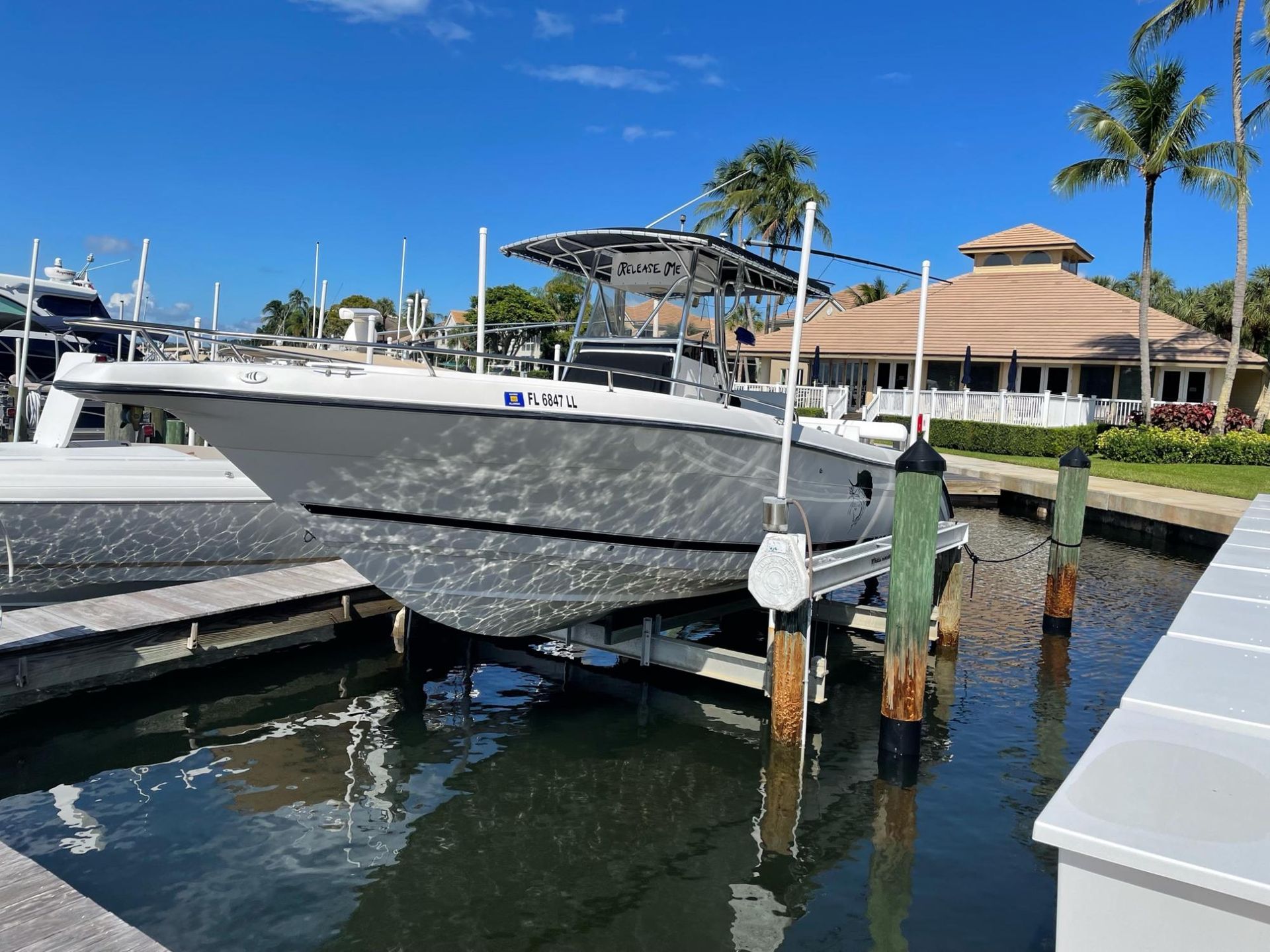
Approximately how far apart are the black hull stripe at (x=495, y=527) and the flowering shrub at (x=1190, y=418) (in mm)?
20438

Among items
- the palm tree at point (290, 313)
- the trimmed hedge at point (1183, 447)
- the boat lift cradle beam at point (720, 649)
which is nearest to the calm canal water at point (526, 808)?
the boat lift cradle beam at point (720, 649)

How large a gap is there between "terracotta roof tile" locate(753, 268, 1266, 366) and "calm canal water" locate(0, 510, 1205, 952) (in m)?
19.9

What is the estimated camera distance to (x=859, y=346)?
99.0 ft

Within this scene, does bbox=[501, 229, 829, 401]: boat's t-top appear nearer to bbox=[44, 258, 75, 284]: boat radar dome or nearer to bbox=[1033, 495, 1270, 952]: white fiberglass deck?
bbox=[1033, 495, 1270, 952]: white fiberglass deck

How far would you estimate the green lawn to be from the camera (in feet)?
57.2

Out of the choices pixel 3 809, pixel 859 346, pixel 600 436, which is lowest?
pixel 3 809

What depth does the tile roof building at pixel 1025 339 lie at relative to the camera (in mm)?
26297

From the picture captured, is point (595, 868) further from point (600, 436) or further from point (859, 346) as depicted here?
point (859, 346)

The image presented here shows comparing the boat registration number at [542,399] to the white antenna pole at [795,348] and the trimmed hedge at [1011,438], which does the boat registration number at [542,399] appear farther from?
the trimmed hedge at [1011,438]

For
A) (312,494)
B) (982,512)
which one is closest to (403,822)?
(312,494)

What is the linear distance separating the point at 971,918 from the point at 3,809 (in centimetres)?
594

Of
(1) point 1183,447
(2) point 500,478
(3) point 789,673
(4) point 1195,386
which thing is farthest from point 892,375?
(2) point 500,478

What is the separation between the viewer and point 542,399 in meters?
6.02

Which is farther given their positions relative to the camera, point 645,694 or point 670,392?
point 645,694
